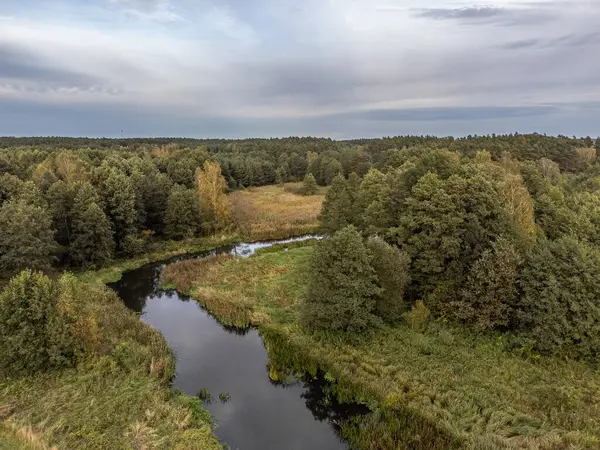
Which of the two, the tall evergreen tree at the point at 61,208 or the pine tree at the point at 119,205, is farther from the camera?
the pine tree at the point at 119,205

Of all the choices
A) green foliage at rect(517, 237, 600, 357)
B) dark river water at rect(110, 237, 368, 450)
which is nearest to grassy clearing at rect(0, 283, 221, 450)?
dark river water at rect(110, 237, 368, 450)

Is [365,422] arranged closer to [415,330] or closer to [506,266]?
[415,330]

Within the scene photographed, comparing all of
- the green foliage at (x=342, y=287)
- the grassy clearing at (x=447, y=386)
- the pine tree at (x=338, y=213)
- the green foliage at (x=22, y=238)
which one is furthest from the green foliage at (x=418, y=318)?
the green foliage at (x=22, y=238)

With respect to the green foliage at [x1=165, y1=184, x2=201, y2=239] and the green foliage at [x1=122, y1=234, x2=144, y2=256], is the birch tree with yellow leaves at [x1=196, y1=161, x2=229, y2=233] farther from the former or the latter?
the green foliage at [x1=122, y1=234, x2=144, y2=256]

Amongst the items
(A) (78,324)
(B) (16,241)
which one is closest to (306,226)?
(B) (16,241)

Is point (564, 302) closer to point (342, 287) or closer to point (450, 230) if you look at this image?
point (450, 230)

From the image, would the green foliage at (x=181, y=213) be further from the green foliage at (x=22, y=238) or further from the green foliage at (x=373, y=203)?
the green foliage at (x=373, y=203)
